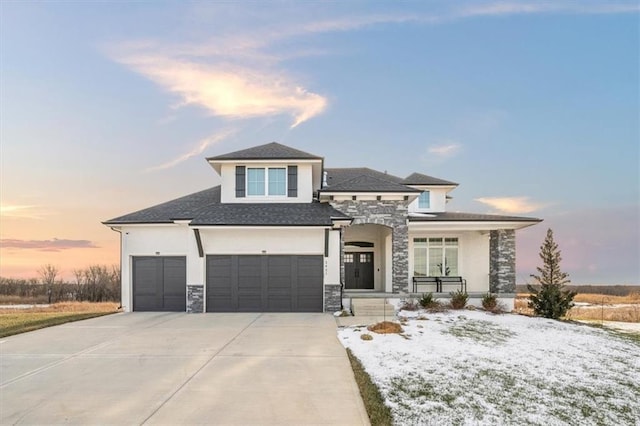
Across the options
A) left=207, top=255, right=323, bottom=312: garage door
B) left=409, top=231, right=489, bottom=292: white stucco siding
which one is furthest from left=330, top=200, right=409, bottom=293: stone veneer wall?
left=409, top=231, right=489, bottom=292: white stucco siding

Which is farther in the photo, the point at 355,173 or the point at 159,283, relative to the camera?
the point at 355,173

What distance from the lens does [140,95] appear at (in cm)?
1554

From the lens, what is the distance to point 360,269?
20.2m

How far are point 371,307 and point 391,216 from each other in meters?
4.17

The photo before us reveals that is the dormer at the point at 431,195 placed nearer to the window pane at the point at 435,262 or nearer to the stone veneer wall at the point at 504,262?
the window pane at the point at 435,262

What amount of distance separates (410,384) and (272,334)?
5.16 m

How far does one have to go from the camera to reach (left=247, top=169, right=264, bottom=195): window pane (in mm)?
17266

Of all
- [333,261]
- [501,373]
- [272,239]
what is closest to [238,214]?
[272,239]

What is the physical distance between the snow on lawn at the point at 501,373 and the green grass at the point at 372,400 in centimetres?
13

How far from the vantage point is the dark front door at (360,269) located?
20078mm

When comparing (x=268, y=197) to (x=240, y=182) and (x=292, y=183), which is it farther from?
(x=240, y=182)

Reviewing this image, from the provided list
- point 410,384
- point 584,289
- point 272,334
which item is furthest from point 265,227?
point 584,289

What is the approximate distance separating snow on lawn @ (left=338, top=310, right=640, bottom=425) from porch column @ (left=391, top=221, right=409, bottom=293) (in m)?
4.44

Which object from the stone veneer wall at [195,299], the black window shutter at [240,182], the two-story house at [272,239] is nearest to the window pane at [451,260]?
the two-story house at [272,239]
